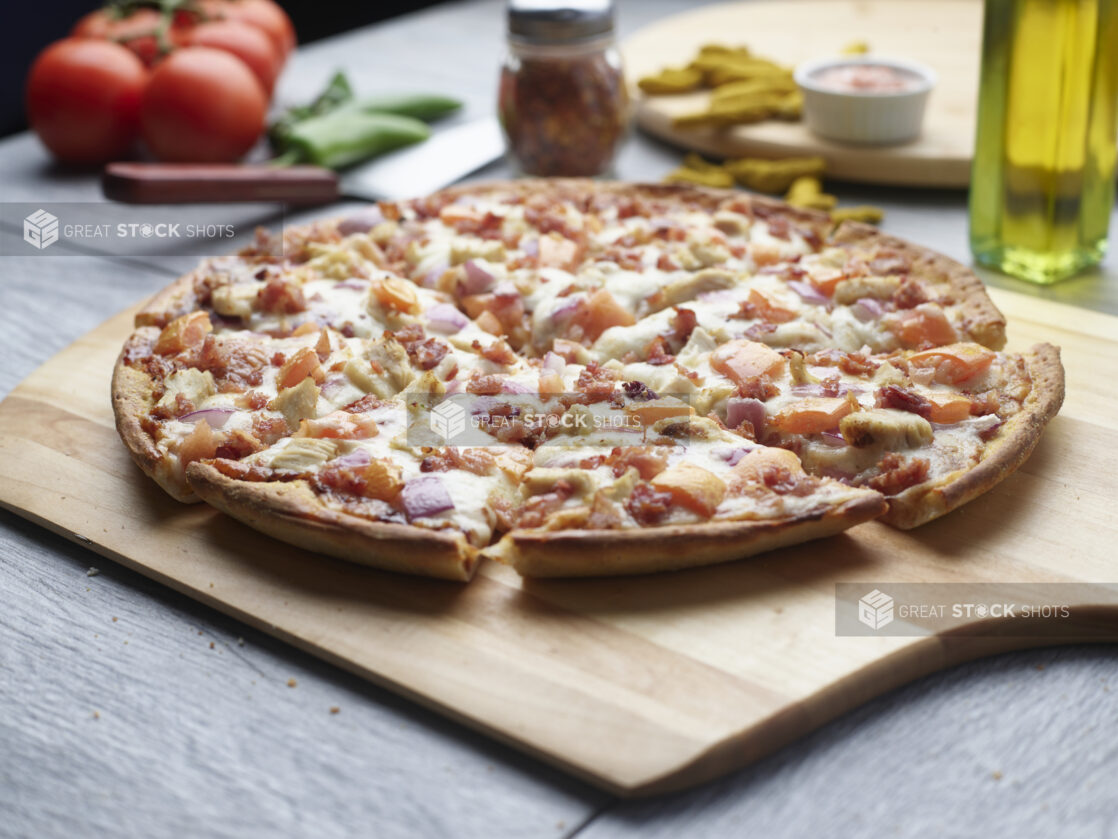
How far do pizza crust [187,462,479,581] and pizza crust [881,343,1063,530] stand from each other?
1.06 meters

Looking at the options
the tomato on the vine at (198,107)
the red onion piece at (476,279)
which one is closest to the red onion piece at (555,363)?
the red onion piece at (476,279)

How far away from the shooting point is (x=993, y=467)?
112 inches

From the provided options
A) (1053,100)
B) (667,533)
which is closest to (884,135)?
(1053,100)

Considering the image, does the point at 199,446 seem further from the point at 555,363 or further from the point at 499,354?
the point at 555,363

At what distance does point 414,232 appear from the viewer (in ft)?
14.3

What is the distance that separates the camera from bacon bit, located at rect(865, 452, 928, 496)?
283cm

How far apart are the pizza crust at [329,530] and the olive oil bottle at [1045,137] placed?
2541 millimetres

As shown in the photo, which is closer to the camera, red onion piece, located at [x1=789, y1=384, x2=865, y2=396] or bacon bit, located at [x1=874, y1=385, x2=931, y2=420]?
bacon bit, located at [x1=874, y1=385, x2=931, y2=420]

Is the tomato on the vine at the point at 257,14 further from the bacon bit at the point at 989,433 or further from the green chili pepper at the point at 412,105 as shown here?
the bacon bit at the point at 989,433

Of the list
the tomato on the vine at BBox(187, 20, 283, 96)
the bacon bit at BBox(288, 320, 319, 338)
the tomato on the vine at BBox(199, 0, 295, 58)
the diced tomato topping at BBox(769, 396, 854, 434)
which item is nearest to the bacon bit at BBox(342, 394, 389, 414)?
the bacon bit at BBox(288, 320, 319, 338)

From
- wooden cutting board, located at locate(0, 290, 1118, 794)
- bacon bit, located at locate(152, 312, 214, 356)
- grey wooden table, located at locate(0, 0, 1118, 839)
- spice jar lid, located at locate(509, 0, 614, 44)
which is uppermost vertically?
spice jar lid, located at locate(509, 0, 614, 44)

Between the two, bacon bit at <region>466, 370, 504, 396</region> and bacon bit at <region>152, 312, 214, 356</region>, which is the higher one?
bacon bit at <region>152, 312, 214, 356</region>

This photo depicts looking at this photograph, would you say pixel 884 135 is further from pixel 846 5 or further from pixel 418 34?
pixel 418 34

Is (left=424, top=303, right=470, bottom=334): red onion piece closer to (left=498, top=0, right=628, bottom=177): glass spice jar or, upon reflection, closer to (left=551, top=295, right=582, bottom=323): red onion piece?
(left=551, top=295, right=582, bottom=323): red onion piece
